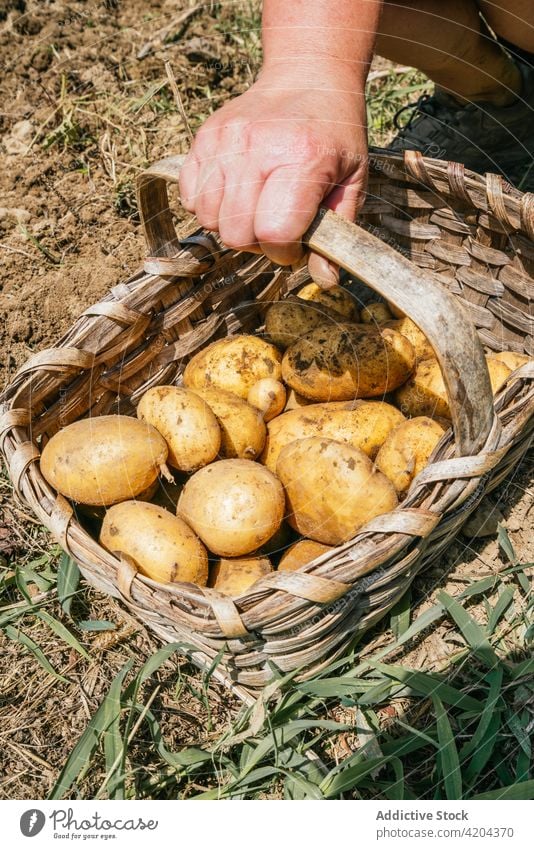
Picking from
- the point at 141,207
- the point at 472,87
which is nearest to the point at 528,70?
the point at 472,87

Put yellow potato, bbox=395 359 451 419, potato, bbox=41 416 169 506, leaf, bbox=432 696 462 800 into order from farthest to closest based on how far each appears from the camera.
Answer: yellow potato, bbox=395 359 451 419 < potato, bbox=41 416 169 506 < leaf, bbox=432 696 462 800

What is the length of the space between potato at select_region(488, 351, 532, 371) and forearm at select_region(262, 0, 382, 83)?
0.78m

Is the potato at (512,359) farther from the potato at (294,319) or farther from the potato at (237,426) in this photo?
the potato at (237,426)

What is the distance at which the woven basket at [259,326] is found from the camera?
128 centimetres

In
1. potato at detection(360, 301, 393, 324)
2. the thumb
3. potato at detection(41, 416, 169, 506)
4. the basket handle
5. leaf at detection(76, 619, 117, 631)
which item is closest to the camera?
the basket handle

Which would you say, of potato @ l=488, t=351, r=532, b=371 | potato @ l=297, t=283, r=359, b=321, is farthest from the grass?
potato @ l=297, t=283, r=359, b=321

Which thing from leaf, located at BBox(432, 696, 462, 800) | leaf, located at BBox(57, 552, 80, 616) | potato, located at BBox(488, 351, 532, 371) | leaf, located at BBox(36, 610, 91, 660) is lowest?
leaf, located at BBox(36, 610, 91, 660)

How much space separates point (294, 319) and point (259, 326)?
29 centimetres

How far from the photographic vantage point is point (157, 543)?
1496 mm

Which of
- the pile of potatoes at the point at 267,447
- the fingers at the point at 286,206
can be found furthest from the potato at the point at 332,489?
the fingers at the point at 286,206

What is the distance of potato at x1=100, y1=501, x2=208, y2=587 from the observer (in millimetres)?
1492

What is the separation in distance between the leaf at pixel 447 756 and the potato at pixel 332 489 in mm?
401

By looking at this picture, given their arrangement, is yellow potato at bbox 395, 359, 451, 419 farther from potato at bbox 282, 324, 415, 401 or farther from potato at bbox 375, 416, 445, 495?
potato at bbox 375, 416, 445, 495

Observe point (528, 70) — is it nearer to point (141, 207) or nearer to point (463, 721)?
point (141, 207)
